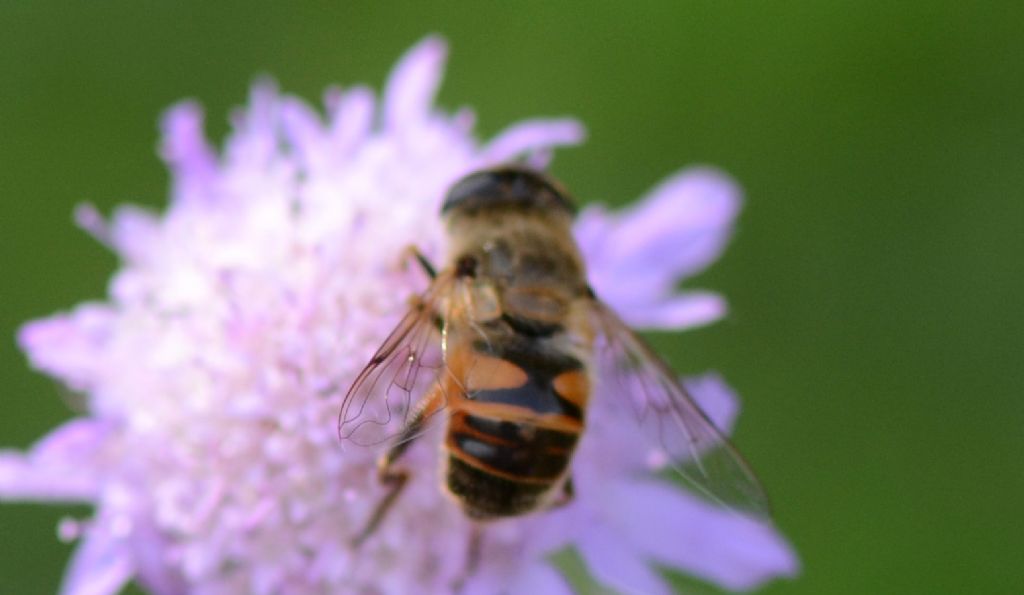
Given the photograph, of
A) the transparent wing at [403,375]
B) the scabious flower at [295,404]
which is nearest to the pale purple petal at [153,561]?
the scabious flower at [295,404]

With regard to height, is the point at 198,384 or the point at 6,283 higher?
the point at 6,283

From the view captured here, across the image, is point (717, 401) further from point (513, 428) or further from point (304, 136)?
point (304, 136)

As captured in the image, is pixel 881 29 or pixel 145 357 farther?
pixel 881 29

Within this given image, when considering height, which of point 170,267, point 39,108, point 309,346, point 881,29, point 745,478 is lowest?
point 745,478

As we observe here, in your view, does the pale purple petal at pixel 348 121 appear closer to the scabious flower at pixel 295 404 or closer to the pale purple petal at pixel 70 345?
the scabious flower at pixel 295 404

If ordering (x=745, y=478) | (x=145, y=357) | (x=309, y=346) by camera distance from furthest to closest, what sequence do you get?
(x=145, y=357), (x=309, y=346), (x=745, y=478)

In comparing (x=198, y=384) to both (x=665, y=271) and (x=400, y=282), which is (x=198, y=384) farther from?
(x=665, y=271)

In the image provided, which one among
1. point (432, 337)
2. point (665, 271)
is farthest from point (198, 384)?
point (665, 271)

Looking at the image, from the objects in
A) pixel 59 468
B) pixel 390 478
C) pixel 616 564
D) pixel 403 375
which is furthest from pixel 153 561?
pixel 616 564
